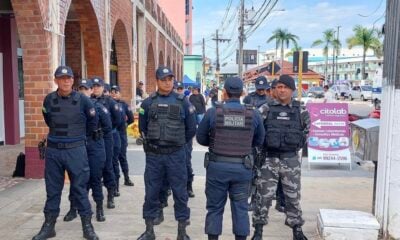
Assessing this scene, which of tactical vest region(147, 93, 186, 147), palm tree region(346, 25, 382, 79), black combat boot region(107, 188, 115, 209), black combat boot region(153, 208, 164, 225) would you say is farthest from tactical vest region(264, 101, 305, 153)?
palm tree region(346, 25, 382, 79)

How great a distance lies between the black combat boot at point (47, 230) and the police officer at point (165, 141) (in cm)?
102

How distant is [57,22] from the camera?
7965mm

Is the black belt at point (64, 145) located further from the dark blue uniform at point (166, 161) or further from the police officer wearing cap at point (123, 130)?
the police officer wearing cap at point (123, 130)

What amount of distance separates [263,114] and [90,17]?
6903 millimetres

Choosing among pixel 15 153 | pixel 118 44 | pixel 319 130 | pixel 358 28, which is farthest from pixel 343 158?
pixel 358 28

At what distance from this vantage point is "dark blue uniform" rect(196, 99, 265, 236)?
4.36 meters

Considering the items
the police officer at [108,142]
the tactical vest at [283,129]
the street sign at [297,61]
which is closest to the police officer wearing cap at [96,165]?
the police officer at [108,142]

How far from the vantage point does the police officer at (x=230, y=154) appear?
4.33 metres

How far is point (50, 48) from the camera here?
7.63 m

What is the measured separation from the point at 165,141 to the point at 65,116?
3.71 feet

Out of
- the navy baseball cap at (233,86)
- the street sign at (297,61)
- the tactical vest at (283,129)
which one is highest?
the street sign at (297,61)

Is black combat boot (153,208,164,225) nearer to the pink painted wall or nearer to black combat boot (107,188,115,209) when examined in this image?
black combat boot (107,188,115,209)

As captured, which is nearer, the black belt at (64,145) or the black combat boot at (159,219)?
the black belt at (64,145)

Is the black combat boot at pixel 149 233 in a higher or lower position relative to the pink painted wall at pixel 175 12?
lower
